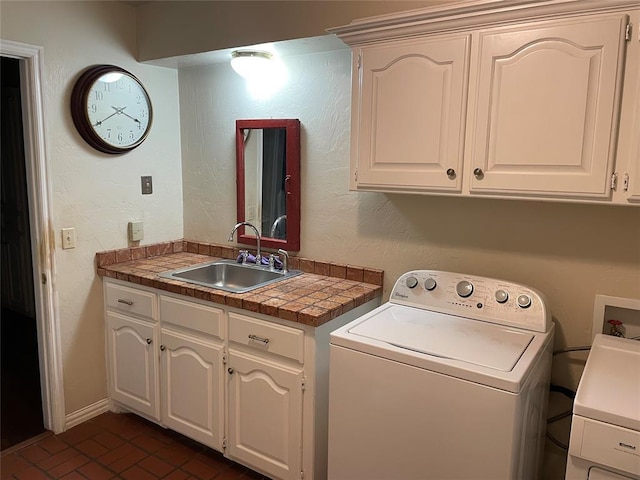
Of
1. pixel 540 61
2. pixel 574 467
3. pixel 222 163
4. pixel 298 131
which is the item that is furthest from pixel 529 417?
pixel 222 163

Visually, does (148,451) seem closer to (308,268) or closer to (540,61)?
(308,268)

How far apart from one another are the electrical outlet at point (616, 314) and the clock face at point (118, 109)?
2444 millimetres

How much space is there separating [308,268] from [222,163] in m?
0.85

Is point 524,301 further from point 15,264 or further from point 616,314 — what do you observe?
point 15,264

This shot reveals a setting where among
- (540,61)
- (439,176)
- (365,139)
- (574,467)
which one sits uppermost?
(540,61)

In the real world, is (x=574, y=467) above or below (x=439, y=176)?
below

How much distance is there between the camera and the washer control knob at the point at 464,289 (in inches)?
77.9

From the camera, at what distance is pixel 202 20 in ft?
8.05

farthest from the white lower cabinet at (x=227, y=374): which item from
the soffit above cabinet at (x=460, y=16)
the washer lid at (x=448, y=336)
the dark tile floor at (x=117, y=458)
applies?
the soffit above cabinet at (x=460, y=16)

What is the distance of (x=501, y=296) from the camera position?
1.90 m

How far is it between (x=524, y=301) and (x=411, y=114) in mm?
833

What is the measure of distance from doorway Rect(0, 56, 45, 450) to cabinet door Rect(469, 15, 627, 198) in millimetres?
2915

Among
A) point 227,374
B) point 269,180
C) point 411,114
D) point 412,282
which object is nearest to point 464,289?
point 412,282

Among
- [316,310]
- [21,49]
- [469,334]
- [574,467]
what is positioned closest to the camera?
[574,467]
